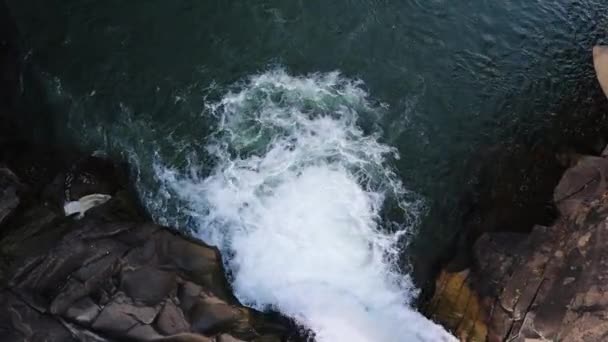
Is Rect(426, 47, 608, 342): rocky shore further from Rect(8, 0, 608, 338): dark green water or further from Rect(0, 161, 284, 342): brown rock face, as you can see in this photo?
Rect(0, 161, 284, 342): brown rock face

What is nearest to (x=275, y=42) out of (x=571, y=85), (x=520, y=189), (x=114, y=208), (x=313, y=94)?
(x=313, y=94)

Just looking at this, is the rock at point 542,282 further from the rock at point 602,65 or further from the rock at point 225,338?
the rock at point 225,338

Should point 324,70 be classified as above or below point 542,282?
above

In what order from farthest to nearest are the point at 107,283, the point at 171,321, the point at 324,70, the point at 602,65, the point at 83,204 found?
the point at 324,70, the point at 602,65, the point at 83,204, the point at 107,283, the point at 171,321

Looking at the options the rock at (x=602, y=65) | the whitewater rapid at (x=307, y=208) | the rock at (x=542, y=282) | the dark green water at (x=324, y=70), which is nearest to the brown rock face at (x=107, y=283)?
the whitewater rapid at (x=307, y=208)

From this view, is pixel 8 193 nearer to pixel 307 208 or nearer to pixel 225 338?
pixel 225 338

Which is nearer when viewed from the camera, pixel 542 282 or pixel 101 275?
pixel 101 275

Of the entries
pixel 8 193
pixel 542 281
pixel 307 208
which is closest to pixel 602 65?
pixel 542 281
